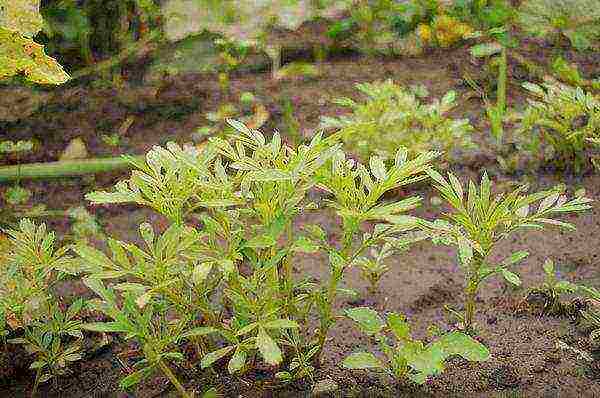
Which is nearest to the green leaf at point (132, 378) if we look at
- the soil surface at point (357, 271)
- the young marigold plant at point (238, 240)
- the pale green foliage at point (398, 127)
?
the young marigold plant at point (238, 240)

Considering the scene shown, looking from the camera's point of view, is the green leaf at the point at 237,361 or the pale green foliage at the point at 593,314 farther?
the pale green foliage at the point at 593,314

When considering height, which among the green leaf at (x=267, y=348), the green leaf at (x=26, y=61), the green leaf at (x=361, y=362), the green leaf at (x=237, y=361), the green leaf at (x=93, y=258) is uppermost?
the green leaf at (x=26, y=61)

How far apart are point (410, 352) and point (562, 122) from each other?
3.78 ft

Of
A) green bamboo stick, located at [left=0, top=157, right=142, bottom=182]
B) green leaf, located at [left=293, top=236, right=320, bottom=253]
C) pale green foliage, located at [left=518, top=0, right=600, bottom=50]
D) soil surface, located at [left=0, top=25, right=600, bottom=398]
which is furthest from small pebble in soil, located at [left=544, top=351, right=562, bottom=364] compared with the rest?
pale green foliage, located at [left=518, top=0, right=600, bottom=50]

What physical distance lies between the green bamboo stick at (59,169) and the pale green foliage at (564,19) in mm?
1702

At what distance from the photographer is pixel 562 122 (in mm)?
2299

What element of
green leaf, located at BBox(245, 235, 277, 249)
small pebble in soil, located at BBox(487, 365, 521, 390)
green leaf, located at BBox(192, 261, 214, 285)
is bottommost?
small pebble in soil, located at BBox(487, 365, 521, 390)

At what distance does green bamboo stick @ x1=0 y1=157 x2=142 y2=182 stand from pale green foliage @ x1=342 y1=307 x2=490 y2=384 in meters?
1.38

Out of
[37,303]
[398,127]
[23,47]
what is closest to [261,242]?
[37,303]

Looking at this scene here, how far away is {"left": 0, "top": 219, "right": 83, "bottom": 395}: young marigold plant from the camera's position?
1.66 m

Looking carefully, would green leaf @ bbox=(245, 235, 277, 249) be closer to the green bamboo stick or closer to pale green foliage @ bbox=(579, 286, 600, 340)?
pale green foliage @ bbox=(579, 286, 600, 340)

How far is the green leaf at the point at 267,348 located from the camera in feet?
4.40

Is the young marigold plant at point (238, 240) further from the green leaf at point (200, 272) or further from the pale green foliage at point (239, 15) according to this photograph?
the pale green foliage at point (239, 15)

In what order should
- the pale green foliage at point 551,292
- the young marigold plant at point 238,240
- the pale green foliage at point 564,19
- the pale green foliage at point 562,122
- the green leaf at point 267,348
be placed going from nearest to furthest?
1. the green leaf at point 267,348
2. the young marigold plant at point 238,240
3. the pale green foliage at point 551,292
4. the pale green foliage at point 562,122
5. the pale green foliage at point 564,19
